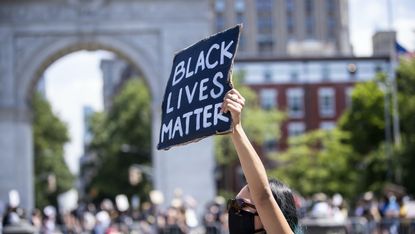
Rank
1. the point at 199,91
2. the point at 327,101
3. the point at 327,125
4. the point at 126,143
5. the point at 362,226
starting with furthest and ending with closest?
1. the point at 327,125
2. the point at 327,101
3. the point at 126,143
4. the point at 362,226
5. the point at 199,91

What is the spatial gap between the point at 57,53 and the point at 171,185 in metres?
6.13

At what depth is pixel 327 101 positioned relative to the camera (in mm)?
77438

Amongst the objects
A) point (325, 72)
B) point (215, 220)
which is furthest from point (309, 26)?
point (215, 220)

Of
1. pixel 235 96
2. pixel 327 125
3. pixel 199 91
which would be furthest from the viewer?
pixel 327 125

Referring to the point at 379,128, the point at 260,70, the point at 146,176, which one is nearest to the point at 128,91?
the point at 146,176

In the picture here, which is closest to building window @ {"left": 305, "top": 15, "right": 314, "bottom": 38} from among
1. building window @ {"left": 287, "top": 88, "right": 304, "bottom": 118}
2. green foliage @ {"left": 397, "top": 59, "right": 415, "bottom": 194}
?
building window @ {"left": 287, "top": 88, "right": 304, "bottom": 118}

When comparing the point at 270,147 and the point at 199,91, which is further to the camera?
the point at 270,147

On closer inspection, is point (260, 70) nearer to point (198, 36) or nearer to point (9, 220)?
point (198, 36)

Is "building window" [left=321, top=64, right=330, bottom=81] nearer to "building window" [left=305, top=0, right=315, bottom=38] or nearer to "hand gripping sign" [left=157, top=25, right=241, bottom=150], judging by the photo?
"building window" [left=305, top=0, right=315, bottom=38]

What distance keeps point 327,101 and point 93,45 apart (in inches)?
1791

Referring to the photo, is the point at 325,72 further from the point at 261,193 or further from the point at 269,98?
the point at 261,193

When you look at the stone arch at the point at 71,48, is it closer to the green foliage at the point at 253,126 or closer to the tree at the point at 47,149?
the green foliage at the point at 253,126

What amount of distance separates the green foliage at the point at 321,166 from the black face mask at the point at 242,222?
48.9m

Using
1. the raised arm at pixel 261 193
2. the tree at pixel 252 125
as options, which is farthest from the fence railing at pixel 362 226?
the tree at pixel 252 125
